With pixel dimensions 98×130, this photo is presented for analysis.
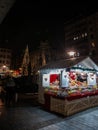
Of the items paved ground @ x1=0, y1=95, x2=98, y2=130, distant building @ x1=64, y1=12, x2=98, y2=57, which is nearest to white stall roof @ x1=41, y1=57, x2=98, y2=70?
paved ground @ x1=0, y1=95, x2=98, y2=130

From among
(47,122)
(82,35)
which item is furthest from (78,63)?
(82,35)

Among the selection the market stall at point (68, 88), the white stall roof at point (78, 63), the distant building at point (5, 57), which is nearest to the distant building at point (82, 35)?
the market stall at point (68, 88)

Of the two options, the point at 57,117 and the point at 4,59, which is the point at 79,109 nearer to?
the point at 57,117

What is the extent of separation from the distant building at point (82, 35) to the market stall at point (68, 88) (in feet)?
103

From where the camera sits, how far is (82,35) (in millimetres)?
52000

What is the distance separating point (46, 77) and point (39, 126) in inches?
216

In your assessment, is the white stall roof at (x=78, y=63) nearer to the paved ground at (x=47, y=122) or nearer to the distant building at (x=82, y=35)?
the paved ground at (x=47, y=122)

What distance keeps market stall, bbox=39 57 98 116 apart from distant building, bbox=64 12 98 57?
103ft

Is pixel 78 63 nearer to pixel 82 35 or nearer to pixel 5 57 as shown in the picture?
pixel 82 35

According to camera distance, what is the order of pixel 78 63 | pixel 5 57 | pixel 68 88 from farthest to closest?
pixel 5 57, pixel 68 88, pixel 78 63

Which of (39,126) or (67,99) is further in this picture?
A: (67,99)

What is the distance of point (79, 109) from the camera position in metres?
9.69

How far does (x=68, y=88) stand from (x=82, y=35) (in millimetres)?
44081

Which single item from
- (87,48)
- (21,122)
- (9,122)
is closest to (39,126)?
(21,122)
